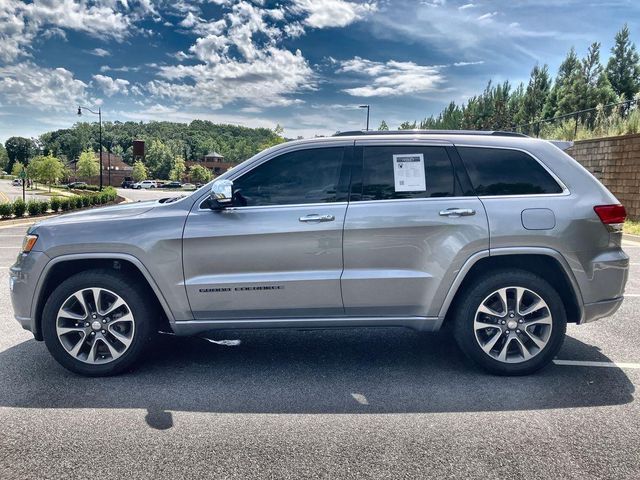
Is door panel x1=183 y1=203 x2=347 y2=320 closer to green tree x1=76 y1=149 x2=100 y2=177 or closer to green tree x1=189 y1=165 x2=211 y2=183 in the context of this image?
green tree x1=76 y1=149 x2=100 y2=177

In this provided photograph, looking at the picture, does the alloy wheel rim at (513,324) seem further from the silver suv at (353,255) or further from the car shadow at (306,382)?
the car shadow at (306,382)

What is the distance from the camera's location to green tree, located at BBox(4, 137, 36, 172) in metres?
158

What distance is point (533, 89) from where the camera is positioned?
43094mm

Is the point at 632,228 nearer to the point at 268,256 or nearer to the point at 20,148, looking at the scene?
the point at 268,256

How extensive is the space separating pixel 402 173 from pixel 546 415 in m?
2.05

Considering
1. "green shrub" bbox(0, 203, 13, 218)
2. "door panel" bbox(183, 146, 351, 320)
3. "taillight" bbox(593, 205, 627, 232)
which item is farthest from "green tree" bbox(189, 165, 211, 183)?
Answer: "taillight" bbox(593, 205, 627, 232)

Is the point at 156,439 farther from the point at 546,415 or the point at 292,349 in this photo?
the point at 546,415

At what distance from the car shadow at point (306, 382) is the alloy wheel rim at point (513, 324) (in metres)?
0.24

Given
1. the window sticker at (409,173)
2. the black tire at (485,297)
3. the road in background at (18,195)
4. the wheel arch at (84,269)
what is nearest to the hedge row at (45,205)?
the road in background at (18,195)

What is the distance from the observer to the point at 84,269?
417cm

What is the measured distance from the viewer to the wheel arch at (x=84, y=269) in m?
3.98

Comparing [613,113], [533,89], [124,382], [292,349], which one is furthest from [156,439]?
[533,89]

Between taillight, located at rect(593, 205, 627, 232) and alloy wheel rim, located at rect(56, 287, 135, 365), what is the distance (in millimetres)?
3829

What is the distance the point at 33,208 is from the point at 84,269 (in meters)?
25.7
